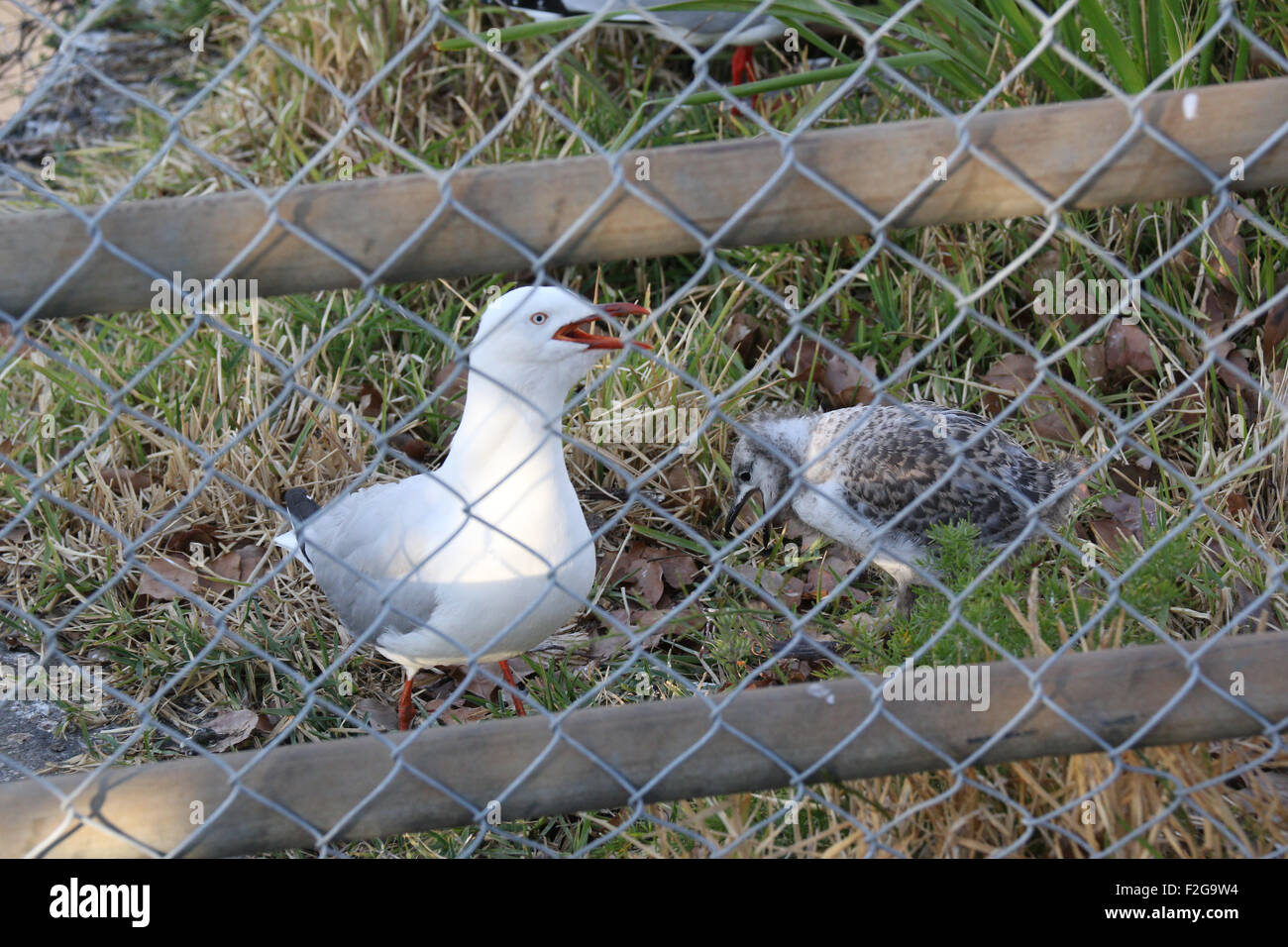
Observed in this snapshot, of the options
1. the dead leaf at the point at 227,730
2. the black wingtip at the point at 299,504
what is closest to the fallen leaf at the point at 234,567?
the black wingtip at the point at 299,504

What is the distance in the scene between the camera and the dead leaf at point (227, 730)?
2818 mm

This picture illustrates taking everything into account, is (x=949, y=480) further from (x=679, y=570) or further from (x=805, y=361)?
(x=805, y=361)

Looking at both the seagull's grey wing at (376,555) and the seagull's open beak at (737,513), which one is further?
the seagull's open beak at (737,513)

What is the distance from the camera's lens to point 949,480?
10.1 feet

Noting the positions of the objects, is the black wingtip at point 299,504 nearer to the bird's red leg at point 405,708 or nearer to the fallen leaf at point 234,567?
the fallen leaf at point 234,567

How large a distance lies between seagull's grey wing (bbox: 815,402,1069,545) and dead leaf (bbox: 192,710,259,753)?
160 centimetres

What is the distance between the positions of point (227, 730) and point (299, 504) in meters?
0.63

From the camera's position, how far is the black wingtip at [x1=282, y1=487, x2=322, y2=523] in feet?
10.4

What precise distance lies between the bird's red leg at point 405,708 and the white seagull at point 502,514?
0.94 ft

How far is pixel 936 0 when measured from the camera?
11.5 ft

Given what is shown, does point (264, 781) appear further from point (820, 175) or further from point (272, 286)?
point (820, 175)

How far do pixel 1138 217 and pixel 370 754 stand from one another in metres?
3.08

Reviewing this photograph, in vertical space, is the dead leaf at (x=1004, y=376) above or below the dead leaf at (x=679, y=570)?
above

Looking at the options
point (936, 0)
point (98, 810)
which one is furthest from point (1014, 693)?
point (936, 0)
